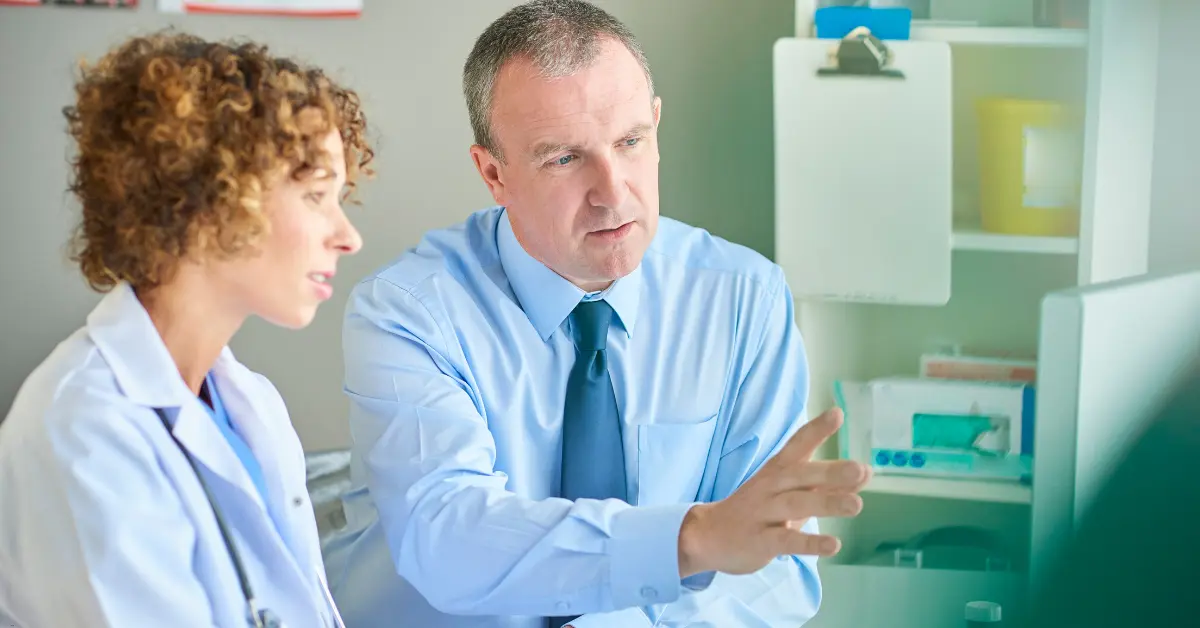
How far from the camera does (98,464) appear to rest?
0.92m

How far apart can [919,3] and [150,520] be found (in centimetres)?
162

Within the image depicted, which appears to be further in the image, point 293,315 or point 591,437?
point 591,437

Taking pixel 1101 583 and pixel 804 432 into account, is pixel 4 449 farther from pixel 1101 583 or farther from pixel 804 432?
pixel 1101 583

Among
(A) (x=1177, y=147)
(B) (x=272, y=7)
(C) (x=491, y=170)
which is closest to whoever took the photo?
(C) (x=491, y=170)

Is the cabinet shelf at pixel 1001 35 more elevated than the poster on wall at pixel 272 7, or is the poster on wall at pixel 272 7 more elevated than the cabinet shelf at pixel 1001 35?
the poster on wall at pixel 272 7

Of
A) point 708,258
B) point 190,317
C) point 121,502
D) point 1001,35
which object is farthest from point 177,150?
point 1001,35

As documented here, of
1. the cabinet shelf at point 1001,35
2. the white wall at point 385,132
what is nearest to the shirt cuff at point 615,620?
the cabinet shelf at point 1001,35

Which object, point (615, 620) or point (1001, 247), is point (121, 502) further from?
point (1001, 247)

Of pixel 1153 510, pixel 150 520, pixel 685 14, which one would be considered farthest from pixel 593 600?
pixel 685 14

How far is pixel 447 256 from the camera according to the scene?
1.51m

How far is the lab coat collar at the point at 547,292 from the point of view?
4.77 ft

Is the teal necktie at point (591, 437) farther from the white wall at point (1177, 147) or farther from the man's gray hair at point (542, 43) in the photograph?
the white wall at point (1177, 147)

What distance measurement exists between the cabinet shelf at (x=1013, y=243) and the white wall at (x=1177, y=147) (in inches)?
11.4

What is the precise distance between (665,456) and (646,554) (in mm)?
398
